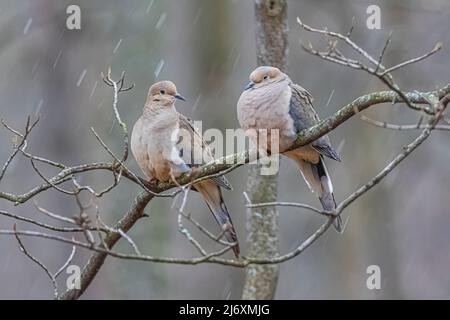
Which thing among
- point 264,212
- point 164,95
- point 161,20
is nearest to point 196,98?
point 161,20

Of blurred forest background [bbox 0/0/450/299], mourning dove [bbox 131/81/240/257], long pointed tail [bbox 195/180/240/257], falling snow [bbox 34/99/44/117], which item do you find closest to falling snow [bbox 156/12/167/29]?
blurred forest background [bbox 0/0/450/299]

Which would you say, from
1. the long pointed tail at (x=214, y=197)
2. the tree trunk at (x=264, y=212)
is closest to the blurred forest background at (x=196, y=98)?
the tree trunk at (x=264, y=212)

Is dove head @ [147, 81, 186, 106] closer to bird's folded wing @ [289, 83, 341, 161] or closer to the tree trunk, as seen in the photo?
bird's folded wing @ [289, 83, 341, 161]

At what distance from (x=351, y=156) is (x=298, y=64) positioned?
4.16 ft

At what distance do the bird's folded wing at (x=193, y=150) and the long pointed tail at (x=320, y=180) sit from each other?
64 cm

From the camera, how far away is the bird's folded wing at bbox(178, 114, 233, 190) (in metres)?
5.51

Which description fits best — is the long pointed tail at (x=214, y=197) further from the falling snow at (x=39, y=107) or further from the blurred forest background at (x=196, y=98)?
the falling snow at (x=39, y=107)

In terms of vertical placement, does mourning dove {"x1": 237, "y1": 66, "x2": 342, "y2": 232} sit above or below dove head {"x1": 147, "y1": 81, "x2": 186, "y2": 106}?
below

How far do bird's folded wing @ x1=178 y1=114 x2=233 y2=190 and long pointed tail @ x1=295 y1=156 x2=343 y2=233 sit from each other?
64cm

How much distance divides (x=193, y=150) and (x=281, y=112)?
652 mm

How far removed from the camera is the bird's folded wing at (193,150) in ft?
18.1
